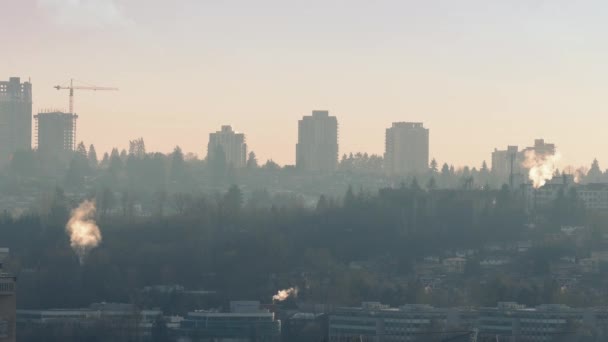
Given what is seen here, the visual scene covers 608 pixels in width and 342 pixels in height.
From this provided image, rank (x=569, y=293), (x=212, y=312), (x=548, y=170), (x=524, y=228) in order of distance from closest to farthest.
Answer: (x=212, y=312)
(x=569, y=293)
(x=524, y=228)
(x=548, y=170)

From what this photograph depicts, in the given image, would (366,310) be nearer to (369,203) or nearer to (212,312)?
(212,312)

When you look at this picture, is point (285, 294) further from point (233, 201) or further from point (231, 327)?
point (233, 201)

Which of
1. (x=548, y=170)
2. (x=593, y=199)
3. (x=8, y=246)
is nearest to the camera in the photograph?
(x=8, y=246)

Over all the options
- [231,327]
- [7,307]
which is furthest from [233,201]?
[7,307]

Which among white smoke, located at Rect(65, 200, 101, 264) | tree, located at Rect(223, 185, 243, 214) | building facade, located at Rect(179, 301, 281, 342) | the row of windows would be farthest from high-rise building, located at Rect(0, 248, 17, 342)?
tree, located at Rect(223, 185, 243, 214)

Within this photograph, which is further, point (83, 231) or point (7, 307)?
point (83, 231)

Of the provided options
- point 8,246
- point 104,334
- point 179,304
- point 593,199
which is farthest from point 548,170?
point 104,334
